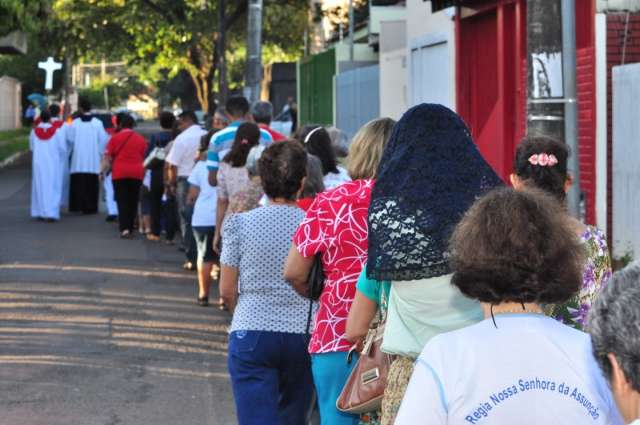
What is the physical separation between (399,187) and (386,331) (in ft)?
1.51

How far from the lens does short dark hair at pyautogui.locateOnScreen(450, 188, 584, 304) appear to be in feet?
11.1

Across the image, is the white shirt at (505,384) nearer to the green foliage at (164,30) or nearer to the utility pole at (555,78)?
the utility pole at (555,78)

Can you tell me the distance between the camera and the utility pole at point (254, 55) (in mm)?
22625

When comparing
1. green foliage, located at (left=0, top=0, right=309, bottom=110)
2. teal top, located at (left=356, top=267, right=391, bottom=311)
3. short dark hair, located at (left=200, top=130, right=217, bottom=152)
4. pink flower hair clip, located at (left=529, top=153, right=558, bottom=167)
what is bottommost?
teal top, located at (left=356, top=267, right=391, bottom=311)

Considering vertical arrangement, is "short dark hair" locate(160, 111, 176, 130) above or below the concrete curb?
above

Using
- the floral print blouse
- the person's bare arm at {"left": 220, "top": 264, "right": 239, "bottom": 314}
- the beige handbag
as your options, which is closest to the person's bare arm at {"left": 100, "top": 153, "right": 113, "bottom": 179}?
the person's bare arm at {"left": 220, "top": 264, "right": 239, "bottom": 314}

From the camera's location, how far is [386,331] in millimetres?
4328

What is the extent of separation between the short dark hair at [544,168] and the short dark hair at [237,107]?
290 inches

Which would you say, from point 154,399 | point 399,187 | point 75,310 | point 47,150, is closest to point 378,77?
point 47,150

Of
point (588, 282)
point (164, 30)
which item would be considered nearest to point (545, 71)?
point (588, 282)

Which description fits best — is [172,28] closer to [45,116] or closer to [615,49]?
[45,116]

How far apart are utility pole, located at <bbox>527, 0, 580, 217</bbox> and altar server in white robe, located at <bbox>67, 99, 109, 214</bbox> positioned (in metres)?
15.5

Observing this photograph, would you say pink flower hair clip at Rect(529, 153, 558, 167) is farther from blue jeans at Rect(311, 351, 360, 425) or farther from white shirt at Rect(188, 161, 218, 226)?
white shirt at Rect(188, 161, 218, 226)

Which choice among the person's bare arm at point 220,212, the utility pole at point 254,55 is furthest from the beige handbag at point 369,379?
the utility pole at point 254,55
